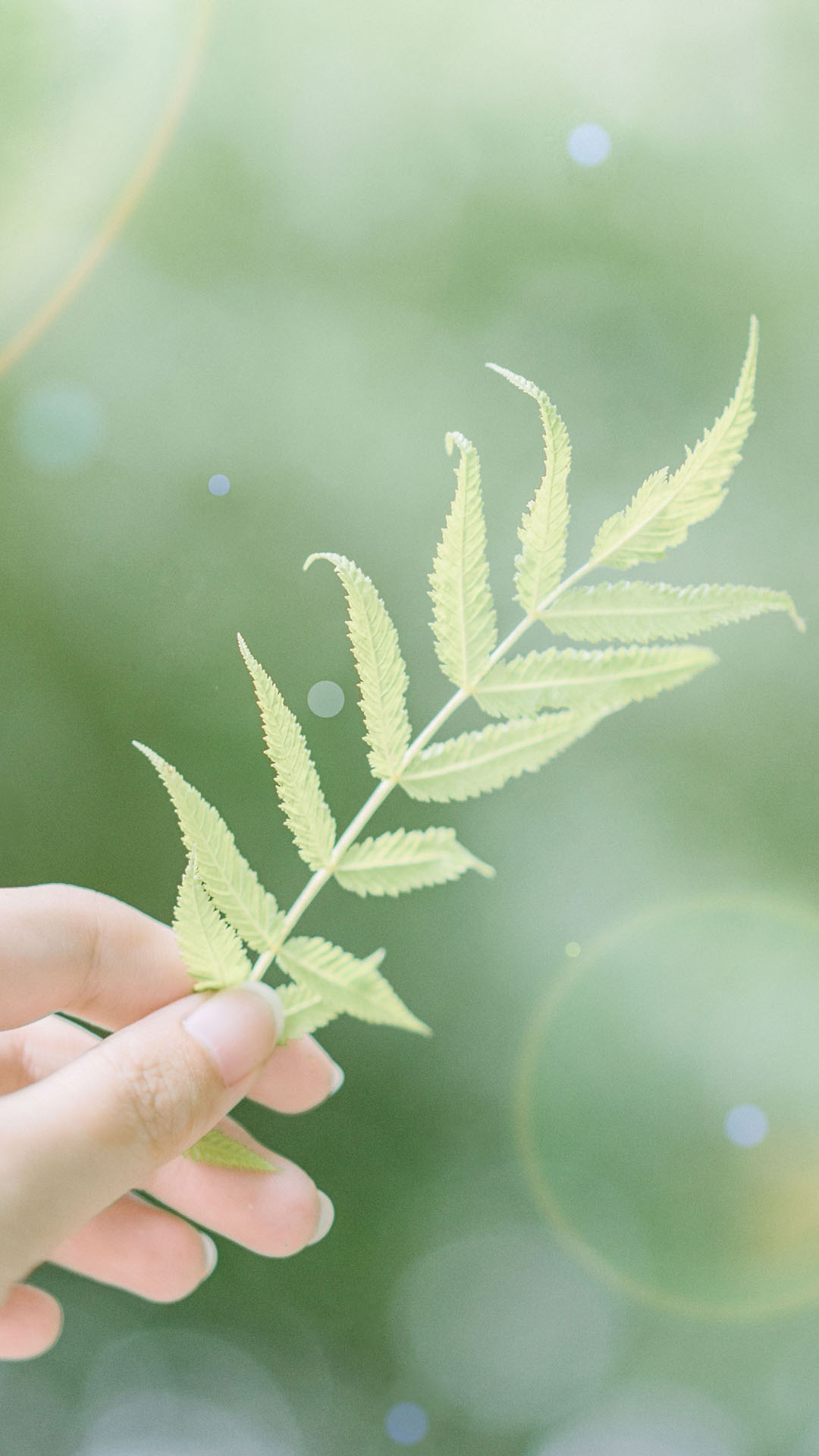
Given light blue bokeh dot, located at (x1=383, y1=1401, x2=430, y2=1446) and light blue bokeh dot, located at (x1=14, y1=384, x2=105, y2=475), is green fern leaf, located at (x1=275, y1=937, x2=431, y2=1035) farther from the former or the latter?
light blue bokeh dot, located at (x1=14, y1=384, x2=105, y2=475)

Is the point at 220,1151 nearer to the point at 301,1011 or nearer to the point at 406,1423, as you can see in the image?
the point at 301,1011

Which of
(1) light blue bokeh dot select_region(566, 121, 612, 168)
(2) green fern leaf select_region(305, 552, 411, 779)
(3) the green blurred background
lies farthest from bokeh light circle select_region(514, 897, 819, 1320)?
(1) light blue bokeh dot select_region(566, 121, 612, 168)

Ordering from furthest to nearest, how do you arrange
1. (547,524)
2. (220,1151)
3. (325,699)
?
(325,699)
(220,1151)
(547,524)

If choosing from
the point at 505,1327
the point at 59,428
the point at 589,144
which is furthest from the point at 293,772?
the point at 589,144

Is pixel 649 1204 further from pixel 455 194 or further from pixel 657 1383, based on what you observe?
pixel 455 194

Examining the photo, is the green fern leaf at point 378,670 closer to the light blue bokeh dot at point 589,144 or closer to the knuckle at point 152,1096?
the knuckle at point 152,1096
